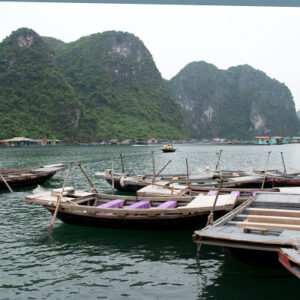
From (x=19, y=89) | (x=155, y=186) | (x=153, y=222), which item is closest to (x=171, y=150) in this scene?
(x=155, y=186)

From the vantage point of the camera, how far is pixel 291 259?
614cm

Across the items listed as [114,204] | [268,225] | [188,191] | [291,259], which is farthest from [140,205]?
[291,259]

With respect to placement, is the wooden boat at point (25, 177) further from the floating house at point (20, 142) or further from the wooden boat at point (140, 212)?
the floating house at point (20, 142)

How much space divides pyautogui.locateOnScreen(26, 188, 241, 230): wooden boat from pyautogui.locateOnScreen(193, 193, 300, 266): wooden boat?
7.19 feet

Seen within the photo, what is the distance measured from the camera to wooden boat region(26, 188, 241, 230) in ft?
39.8

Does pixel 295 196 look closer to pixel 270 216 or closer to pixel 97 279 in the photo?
pixel 270 216

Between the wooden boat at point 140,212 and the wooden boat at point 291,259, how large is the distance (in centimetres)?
531

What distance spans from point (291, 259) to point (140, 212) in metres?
7.02

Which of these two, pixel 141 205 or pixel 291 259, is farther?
pixel 141 205

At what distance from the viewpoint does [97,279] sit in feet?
29.5

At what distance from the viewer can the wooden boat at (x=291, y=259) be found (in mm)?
6074

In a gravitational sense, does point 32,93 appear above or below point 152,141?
above

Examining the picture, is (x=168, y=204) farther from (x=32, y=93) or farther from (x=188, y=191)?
(x=32, y=93)

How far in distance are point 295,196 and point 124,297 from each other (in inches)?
322
